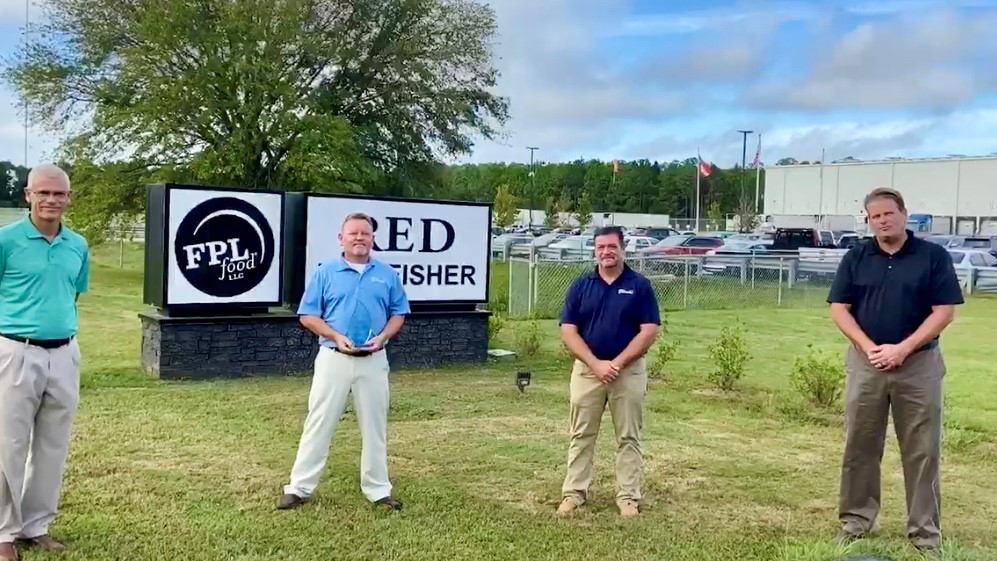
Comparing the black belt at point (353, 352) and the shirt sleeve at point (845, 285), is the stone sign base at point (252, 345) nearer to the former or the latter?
the black belt at point (353, 352)

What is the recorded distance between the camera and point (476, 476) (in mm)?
6328

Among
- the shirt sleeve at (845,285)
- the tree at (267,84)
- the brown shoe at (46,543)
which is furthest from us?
the tree at (267,84)

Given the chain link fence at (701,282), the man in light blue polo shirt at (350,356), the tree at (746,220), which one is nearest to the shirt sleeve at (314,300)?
the man in light blue polo shirt at (350,356)

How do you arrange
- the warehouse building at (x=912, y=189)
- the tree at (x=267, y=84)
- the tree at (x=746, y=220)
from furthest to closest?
the tree at (x=746, y=220), the warehouse building at (x=912, y=189), the tree at (x=267, y=84)

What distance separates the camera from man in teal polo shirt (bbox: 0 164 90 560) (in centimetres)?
436

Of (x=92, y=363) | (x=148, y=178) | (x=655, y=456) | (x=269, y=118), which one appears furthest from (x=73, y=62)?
(x=655, y=456)

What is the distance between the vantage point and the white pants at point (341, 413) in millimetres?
5336

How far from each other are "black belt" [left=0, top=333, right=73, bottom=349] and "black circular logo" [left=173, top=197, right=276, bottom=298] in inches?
213

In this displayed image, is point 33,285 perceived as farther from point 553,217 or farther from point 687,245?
point 553,217

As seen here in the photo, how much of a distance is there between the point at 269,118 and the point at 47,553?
23.0 m

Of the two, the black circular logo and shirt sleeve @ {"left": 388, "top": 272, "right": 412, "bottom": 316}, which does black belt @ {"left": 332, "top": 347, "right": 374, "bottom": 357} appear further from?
the black circular logo

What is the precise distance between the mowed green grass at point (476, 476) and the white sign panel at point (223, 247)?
37.8 inches

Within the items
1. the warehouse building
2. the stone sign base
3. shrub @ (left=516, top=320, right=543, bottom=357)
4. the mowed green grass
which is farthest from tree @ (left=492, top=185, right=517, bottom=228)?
the mowed green grass

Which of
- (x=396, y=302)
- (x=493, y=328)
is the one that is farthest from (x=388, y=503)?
(x=493, y=328)
